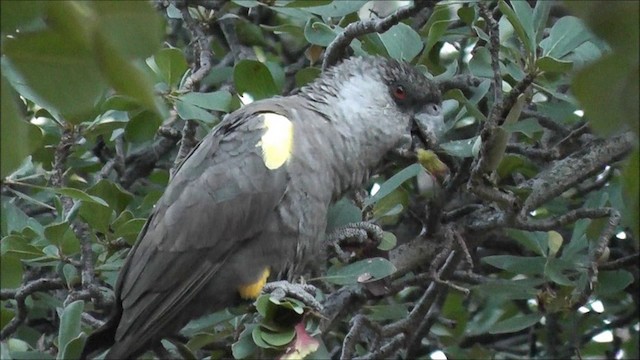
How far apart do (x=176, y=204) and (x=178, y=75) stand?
368 millimetres

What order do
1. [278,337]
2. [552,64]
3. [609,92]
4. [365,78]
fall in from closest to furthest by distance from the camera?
[609,92]
[278,337]
[552,64]
[365,78]

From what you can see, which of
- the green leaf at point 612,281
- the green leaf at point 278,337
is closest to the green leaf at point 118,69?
the green leaf at point 278,337

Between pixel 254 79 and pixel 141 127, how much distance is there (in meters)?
0.36

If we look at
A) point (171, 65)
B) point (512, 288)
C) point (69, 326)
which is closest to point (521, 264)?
point (512, 288)

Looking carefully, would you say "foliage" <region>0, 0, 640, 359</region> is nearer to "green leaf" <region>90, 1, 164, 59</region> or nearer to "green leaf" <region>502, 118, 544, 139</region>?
"green leaf" <region>502, 118, 544, 139</region>

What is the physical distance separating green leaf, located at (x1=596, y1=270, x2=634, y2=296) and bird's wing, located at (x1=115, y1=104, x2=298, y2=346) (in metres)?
0.96

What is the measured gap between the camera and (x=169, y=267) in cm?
254

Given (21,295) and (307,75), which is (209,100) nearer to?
(307,75)

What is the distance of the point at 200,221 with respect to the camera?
2.59 m

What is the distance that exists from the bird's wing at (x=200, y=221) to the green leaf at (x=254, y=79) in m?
0.07

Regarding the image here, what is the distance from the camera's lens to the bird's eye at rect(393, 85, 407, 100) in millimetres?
2939

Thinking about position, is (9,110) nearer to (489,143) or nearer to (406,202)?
(489,143)

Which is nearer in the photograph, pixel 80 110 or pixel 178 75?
pixel 80 110

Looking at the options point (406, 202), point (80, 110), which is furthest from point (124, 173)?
point (80, 110)
